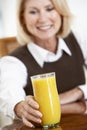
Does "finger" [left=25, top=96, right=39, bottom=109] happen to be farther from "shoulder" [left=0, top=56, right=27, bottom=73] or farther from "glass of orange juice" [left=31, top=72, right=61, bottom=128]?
"shoulder" [left=0, top=56, right=27, bottom=73]

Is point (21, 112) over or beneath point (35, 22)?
beneath

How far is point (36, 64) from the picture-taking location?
1470 mm

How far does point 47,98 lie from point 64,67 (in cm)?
71

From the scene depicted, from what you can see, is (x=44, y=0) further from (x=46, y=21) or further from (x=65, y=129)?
(x=65, y=129)

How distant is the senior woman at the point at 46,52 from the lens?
1.33m

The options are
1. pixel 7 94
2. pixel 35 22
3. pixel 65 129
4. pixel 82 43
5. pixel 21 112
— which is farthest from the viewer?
pixel 82 43

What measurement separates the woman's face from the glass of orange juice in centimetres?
66

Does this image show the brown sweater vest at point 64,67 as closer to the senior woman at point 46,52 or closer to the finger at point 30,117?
the senior woman at point 46,52

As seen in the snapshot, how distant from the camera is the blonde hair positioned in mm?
1490

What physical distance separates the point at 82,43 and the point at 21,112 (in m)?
0.78

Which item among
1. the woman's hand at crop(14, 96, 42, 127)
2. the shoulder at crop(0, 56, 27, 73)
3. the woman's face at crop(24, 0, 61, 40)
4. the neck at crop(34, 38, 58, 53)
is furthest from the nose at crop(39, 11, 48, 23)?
the woman's hand at crop(14, 96, 42, 127)

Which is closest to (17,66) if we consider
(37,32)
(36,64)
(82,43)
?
(36,64)

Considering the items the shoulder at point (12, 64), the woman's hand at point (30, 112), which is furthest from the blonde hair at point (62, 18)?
the woman's hand at point (30, 112)

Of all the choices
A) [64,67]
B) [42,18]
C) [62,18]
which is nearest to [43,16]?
[42,18]
